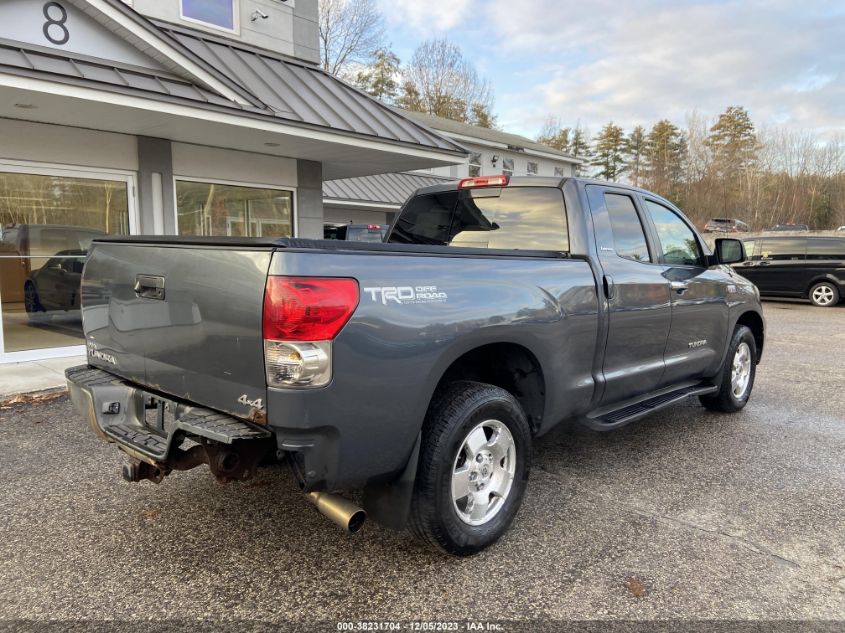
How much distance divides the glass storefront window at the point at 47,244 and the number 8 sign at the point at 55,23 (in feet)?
5.85

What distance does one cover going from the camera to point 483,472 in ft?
9.94

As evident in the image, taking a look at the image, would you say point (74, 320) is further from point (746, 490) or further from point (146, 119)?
point (746, 490)

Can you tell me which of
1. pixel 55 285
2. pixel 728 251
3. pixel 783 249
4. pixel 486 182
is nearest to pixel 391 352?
pixel 486 182

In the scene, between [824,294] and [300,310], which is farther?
[824,294]

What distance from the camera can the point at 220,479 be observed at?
2555 millimetres

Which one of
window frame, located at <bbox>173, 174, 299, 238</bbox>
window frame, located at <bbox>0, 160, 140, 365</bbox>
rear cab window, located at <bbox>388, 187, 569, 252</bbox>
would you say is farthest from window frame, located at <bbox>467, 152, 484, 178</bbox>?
rear cab window, located at <bbox>388, 187, 569, 252</bbox>

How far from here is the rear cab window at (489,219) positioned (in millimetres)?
3898

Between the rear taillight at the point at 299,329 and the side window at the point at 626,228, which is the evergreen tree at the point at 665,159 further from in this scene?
the rear taillight at the point at 299,329

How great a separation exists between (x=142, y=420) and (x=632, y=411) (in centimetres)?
306

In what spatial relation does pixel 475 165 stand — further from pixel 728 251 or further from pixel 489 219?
pixel 489 219

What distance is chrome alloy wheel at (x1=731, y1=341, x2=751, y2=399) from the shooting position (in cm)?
546

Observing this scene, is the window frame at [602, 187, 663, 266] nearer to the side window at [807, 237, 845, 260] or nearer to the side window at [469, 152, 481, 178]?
the side window at [807, 237, 845, 260]

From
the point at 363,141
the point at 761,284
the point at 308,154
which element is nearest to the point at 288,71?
the point at 308,154

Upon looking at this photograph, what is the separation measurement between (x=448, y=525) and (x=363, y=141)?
6967mm
